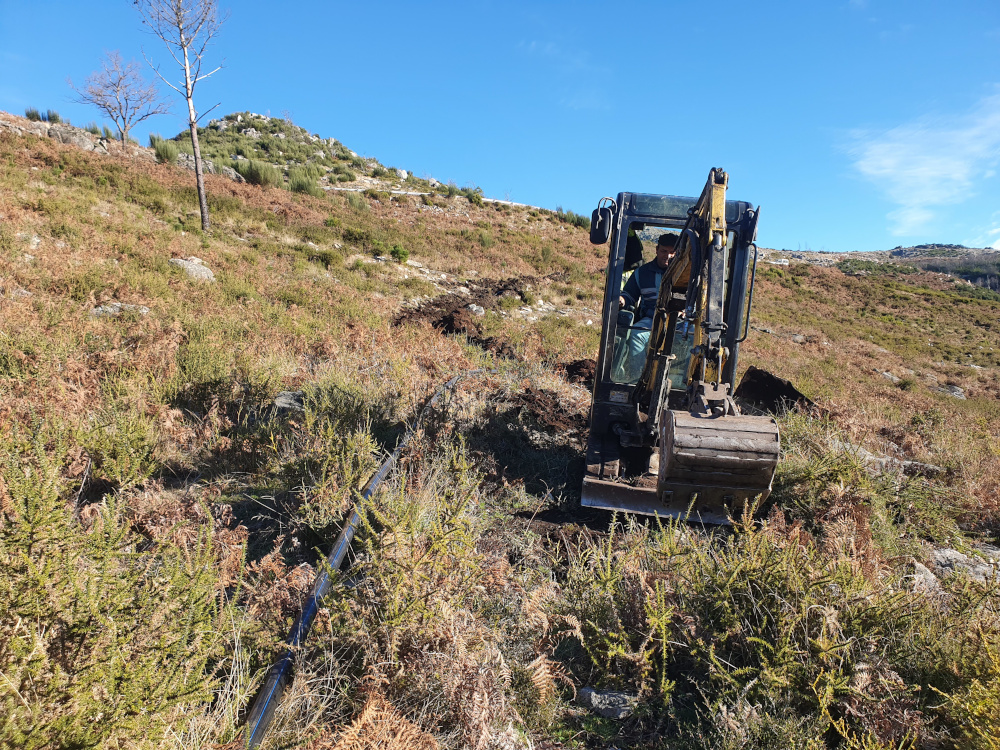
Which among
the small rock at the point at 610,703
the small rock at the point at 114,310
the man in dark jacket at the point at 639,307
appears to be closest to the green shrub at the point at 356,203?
the small rock at the point at 114,310

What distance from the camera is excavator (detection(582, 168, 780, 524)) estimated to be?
3088 millimetres

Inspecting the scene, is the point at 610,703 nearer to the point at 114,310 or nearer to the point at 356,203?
the point at 114,310

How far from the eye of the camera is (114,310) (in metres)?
8.56

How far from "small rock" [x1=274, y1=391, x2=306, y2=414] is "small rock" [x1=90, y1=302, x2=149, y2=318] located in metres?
3.88

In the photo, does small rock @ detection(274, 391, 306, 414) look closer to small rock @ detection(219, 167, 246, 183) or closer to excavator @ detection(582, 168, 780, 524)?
excavator @ detection(582, 168, 780, 524)

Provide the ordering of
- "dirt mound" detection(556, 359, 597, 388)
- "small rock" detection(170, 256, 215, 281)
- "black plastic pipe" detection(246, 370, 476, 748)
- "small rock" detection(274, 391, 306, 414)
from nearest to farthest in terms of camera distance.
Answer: "black plastic pipe" detection(246, 370, 476, 748)
"small rock" detection(274, 391, 306, 414)
"dirt mound" detection(556, 359, 597, 388)
"small rock" detection(170, 256, 215, 281)

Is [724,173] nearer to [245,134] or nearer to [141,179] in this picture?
[141,179]

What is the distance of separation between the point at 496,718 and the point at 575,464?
3.64 m

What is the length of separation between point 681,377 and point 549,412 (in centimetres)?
170

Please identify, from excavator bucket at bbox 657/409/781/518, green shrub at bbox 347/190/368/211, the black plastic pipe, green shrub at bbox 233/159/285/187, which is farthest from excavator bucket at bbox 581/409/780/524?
green shrub at bbox 233/159/285/187

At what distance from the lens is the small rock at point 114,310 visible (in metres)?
8.30

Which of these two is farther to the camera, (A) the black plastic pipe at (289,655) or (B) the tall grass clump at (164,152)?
(B) the tall grass clump at (164,152)

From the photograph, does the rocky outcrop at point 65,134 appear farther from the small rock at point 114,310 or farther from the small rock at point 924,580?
the small rock at point 924,580

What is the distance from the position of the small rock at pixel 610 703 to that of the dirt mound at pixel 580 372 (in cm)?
635
